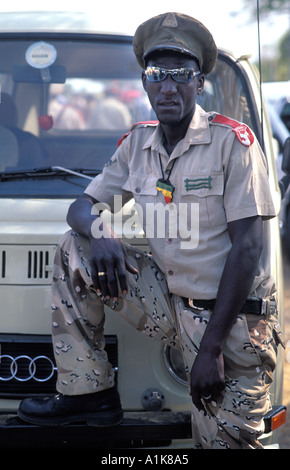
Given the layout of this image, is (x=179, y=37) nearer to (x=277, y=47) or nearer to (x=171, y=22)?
(x=171, y=22)

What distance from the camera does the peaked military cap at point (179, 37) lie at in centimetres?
256

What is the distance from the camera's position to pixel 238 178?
245cm

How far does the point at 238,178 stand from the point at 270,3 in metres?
23.1

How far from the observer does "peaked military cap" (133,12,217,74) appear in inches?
101

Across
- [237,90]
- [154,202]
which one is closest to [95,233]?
[154,202]

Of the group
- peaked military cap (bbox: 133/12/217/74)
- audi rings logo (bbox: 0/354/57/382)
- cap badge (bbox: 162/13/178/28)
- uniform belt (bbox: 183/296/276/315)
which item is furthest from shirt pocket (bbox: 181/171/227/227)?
audi rings logo (bbox: 0/354/57/382)

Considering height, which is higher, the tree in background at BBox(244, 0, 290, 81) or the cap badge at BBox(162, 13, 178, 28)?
the tree in background at BBox(244, 0, 290, 81)

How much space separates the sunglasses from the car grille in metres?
1.01

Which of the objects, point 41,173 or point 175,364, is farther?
point 41,173

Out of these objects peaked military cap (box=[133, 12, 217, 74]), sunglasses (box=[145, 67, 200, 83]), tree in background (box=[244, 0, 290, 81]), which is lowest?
sunglasses (box=[145, 67, 200, 83])

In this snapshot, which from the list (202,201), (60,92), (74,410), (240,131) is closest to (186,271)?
(202,201)

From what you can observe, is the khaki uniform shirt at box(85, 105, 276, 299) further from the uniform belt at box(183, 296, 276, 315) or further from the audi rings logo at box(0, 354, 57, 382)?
the audi rings logo at box(0, 354, 57, 382)

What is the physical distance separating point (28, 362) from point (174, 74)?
4.02 feet

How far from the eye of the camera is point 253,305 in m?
2.48
